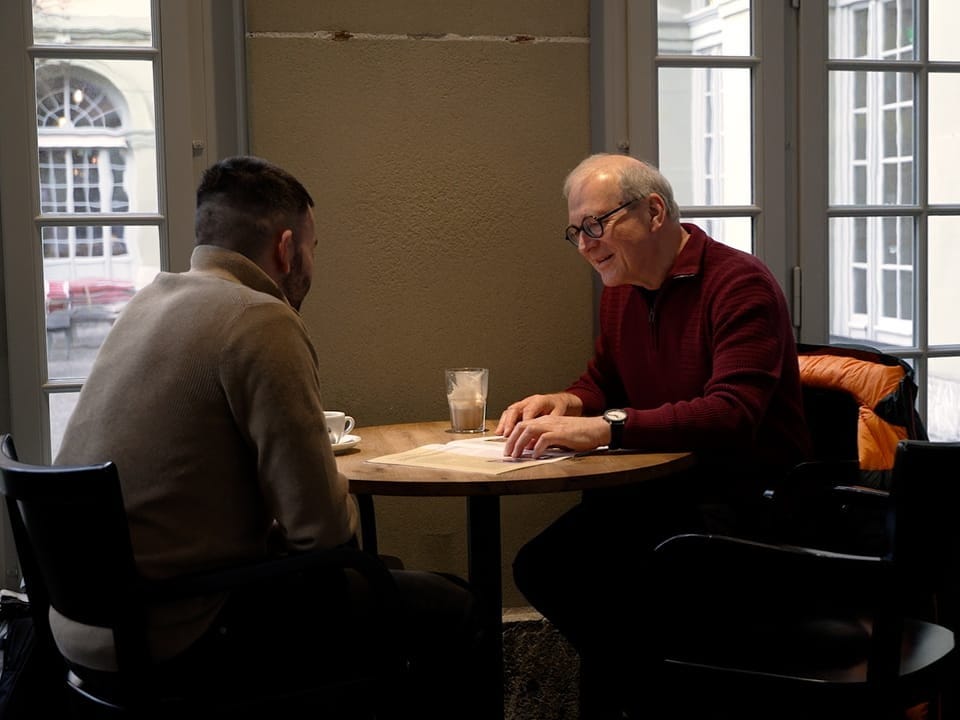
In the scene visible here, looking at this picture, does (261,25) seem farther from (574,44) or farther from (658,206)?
(658,206)

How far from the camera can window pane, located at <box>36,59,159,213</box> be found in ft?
9.68

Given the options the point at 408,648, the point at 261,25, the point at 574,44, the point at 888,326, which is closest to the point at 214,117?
the point at 261,25

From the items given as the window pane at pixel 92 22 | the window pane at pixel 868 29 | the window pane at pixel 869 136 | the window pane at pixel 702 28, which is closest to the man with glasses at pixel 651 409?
the window pane at pixel 702 28

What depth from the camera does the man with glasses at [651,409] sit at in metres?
2.21

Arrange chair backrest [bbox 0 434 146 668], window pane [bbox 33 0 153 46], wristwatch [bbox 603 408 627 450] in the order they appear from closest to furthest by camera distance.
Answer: chair backrest [bbox 0 434 146 668] → wristwatch [bbox 603 408 627 450] → window pane [bbox 33 0 153 46]

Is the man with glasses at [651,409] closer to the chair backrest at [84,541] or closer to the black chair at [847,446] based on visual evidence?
the black chair at [847,446]

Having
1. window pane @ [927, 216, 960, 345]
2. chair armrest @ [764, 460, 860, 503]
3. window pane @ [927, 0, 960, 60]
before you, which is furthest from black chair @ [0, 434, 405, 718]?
window pane @ [927, 0, 960, 60]

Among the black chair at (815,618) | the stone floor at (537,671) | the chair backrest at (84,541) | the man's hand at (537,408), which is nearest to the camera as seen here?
the chair backrest at (84,541)

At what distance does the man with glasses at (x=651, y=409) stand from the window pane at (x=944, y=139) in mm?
1231

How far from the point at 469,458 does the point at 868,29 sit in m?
2.07

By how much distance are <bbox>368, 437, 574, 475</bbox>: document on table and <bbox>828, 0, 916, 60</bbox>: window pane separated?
1.83m

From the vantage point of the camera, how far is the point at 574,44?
10.3 ft

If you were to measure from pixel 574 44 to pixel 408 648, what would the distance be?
1.97 m

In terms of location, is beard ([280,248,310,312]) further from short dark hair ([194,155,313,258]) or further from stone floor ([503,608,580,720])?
stone floor ([503,608,580,720])
